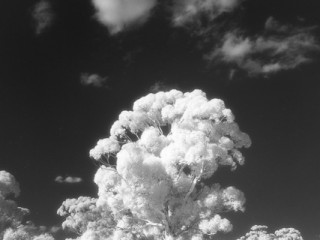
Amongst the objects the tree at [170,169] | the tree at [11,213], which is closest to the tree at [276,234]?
the tree at [170,169]

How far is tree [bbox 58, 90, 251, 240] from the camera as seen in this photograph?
17062 millimetres

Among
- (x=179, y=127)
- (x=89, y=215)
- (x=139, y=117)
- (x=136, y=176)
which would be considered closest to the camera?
(x=136, y=176)

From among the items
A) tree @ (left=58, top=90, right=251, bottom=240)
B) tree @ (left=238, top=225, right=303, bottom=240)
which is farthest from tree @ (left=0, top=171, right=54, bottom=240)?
tree @ (left=238, top=225, right=303, bottom=240)

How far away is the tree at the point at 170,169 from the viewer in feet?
56.0

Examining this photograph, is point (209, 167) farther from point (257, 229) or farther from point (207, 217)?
point (257, 229)

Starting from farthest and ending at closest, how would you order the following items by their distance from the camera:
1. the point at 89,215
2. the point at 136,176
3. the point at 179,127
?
the point at 89,215
the point at 179,127
the point at 136,176

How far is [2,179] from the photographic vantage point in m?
24.5

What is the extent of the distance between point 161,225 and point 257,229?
7.94 m

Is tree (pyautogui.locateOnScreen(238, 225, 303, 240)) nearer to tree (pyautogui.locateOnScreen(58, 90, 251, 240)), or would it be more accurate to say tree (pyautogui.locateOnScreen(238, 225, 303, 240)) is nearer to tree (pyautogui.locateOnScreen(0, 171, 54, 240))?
tree (pyautogui.locateOnScreen(58, 90, 251, 240))

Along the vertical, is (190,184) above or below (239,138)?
below

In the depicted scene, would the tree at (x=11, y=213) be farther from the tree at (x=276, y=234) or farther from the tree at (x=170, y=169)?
the tree at (x=276, y=234)

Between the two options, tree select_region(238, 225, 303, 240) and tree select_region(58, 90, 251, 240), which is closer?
tree select_region(58, 90, 251, 240)

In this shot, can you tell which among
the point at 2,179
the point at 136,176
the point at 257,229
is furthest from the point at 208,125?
the point at 2,179

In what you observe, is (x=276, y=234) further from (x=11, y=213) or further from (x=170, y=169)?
(x=11, y=213)
